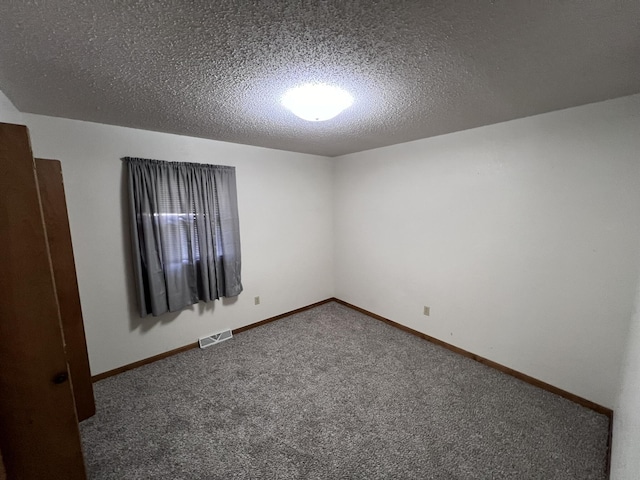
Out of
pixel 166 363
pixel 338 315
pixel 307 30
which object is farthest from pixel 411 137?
pixel 166 363

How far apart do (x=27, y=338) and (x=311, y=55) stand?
1502 mm

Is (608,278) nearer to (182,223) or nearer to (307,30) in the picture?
(307,30)

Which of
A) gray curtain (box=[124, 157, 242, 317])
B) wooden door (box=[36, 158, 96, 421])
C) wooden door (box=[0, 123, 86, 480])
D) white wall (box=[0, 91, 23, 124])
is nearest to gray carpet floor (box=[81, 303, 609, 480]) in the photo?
wooden door (box=[36, 158, 96, 421])

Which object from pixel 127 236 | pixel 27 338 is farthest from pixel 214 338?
pixel 27 338

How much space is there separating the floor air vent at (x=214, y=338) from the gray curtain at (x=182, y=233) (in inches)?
18.5

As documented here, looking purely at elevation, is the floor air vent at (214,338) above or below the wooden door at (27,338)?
below

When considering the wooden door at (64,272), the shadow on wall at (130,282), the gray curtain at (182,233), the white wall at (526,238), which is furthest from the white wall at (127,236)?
the white wall at (526,238)

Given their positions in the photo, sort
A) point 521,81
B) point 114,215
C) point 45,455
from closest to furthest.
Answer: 1. point 45,455
2. point 521,81
3. point 114,215

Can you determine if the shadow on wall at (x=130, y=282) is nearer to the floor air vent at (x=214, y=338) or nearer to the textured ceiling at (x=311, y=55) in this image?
the floor air vent at (x=214, y=338)

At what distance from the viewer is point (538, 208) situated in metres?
2.05

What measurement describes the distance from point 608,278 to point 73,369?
3.75 metres

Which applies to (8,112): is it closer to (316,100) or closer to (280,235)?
(316,100)

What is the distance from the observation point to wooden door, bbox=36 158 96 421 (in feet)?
5.32

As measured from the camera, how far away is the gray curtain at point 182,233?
231 centimetres
